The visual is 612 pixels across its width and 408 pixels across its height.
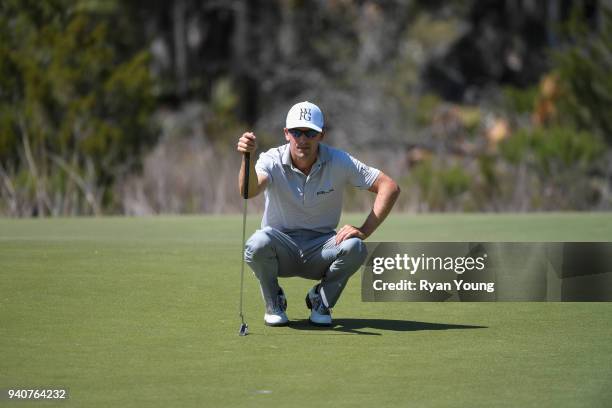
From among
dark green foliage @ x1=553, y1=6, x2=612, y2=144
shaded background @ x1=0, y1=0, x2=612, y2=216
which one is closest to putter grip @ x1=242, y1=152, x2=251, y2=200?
shaded background @ x1=0, y1=0, x2=612, y2=216

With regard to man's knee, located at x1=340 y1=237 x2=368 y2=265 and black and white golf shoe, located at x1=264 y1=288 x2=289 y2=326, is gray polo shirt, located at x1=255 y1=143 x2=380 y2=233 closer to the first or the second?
man's knee, located at x1=340 y1=237 x2=368 y2=265

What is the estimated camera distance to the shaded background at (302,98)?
19859 millimetres

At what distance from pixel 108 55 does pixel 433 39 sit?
60.3 ft

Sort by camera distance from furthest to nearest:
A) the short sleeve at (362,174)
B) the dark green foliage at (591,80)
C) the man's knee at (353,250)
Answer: the dark green foliage at (591,80) → the short sleeve at (362,174) → the man's knee at (353,250)

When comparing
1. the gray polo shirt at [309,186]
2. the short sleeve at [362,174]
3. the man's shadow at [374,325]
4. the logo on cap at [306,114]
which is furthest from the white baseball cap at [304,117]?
the man's shadow at [374,325]

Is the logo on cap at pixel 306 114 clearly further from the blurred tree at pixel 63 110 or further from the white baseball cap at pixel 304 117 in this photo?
the blurred tree at pixel 63 110

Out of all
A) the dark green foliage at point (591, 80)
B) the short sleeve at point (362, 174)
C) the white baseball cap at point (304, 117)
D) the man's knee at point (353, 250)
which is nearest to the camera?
the white baseball cap at point (304, 117)

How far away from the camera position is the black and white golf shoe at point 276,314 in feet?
26.1

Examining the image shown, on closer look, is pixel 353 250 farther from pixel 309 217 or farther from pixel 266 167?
pixel 266 167

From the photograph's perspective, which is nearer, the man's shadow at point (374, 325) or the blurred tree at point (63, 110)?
the man's shadow at point (374, 325)

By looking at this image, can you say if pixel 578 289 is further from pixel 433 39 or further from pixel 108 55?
pixel 433 39

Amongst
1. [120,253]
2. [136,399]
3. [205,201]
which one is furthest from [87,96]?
[136,399]

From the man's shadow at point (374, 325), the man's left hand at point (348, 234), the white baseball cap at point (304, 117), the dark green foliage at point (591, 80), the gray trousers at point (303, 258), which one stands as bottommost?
the man's shadow at point (374, 325)

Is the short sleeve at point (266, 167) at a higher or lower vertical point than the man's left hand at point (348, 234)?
higher
